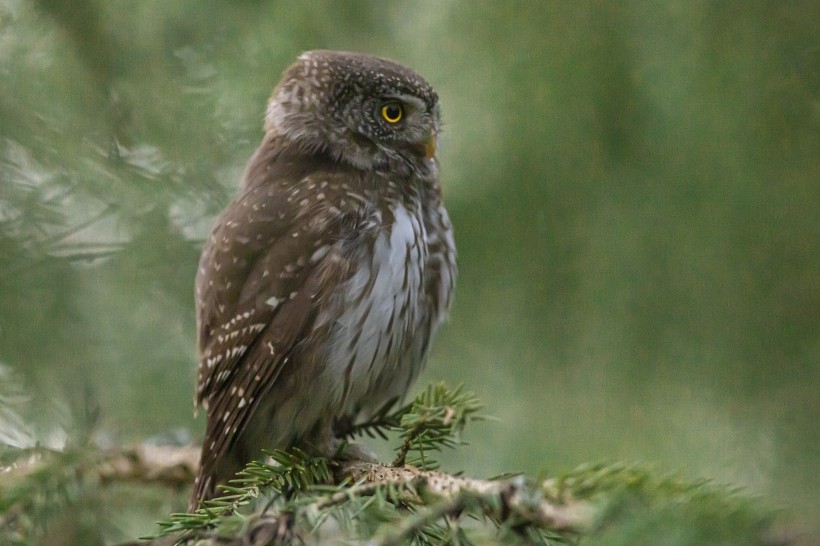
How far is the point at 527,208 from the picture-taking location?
3219 mm

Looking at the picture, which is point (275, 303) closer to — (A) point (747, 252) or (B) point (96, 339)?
(B) point (96, 339)

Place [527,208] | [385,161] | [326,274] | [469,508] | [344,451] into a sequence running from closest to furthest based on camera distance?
1. [469,508]
2. [344,451]
3. [326,274]
4. [527,208]
5. [385,161]

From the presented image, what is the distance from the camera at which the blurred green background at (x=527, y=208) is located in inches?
108

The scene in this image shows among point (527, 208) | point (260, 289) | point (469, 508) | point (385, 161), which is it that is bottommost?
point (469, 508)

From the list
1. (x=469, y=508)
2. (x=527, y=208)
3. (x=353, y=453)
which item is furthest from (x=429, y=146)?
(x=469, y=508)

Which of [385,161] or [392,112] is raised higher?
[392,112]

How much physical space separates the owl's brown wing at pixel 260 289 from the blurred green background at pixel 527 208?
0.39 m

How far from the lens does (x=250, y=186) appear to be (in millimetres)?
3395

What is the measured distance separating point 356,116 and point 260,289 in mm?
839

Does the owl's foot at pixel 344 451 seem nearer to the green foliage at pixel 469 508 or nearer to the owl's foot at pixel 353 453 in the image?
the owl's foot at pixel 353 453

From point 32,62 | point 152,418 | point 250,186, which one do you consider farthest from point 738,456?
point 32,62

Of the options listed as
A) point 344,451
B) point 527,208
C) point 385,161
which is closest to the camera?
point 344,451

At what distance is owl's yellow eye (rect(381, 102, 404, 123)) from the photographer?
347 cm

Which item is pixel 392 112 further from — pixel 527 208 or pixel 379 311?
pixel 379 311
